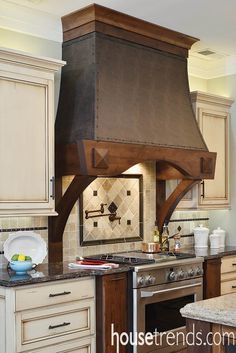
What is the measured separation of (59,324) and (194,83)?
10.2 ft

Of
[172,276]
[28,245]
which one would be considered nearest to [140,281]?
[172,276]

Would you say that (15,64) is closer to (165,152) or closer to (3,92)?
(3,92)

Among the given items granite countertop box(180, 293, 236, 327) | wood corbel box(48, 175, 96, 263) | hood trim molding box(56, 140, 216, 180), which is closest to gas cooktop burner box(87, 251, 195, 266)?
wood corbel box(48, 175, 96, 263)

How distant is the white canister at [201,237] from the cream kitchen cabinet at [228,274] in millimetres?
363

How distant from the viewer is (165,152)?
4.33 m

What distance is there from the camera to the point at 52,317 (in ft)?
11.2

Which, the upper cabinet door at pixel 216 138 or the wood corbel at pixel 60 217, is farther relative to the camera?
the upper cabinet door at pixel 216 138

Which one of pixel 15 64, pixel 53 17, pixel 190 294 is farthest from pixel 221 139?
pixel 15 64

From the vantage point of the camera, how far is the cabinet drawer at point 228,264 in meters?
4.82

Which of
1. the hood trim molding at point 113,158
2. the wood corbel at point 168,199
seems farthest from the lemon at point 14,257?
the wood corbel at point 168,199

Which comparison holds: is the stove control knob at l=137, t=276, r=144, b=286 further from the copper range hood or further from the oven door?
the copper range hood

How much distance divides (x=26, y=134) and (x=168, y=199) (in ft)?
5.68

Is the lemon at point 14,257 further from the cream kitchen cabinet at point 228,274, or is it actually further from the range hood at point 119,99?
the cream kitchen cabinet at point 228,274

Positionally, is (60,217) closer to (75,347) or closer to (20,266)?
(20,266)
